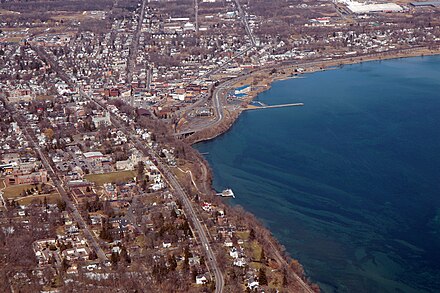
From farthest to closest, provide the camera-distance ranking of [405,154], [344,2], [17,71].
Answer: [344,2] → [17,71] → [405,154]

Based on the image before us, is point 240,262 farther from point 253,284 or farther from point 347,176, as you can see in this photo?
point 347,176

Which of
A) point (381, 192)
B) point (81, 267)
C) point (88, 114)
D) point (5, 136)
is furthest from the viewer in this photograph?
point (88, 114)

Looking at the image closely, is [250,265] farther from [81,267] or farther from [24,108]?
[24,108]

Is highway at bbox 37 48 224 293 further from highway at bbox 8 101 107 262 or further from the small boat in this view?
the small boat

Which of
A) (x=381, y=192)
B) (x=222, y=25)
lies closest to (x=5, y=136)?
(x=381, y=192)

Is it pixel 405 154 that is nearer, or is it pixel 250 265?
pixel 250 265

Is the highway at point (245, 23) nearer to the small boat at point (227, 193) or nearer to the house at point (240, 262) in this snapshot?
the small boat at point (227, 193)
